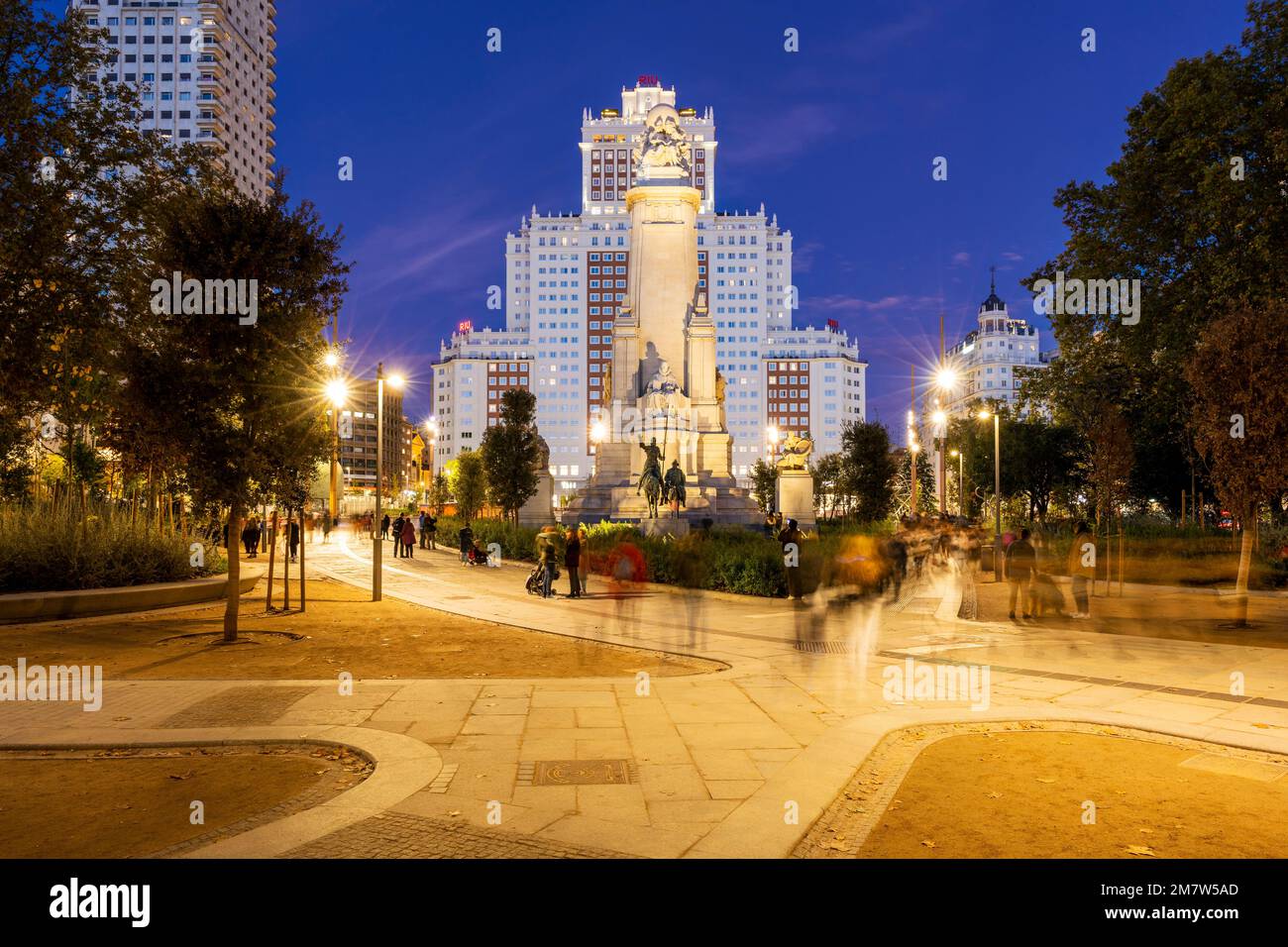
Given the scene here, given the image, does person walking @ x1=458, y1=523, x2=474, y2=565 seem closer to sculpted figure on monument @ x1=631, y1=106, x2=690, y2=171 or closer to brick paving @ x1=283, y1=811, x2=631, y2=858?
brick paving @ x1=283, y1=811, x2=631, y2=858

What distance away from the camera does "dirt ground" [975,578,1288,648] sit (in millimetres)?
13796

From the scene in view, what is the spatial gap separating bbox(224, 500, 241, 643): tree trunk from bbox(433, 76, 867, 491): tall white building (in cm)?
12663

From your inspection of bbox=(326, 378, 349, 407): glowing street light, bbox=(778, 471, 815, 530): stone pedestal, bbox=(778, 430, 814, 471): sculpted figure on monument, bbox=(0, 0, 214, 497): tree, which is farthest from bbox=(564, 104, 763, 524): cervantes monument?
bbox=(0, 0, 214, 497): tree

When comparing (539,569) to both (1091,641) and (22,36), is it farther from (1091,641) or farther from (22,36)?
(22,36)

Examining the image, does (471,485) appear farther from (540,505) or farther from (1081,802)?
(1081,802)

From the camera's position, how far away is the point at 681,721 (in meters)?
7.94

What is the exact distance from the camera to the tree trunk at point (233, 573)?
12312 mm

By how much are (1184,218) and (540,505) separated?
31421mm

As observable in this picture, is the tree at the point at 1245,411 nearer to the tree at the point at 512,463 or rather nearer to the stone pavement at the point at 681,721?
the stone pavement at the point at 681,721

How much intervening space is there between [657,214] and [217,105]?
9263cm

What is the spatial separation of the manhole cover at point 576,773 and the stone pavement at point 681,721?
28 millimetres

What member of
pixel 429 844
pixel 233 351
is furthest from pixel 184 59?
pixel 429 844

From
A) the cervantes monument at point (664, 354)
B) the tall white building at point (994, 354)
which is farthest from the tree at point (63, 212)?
the tall white building at point (994, 354)
